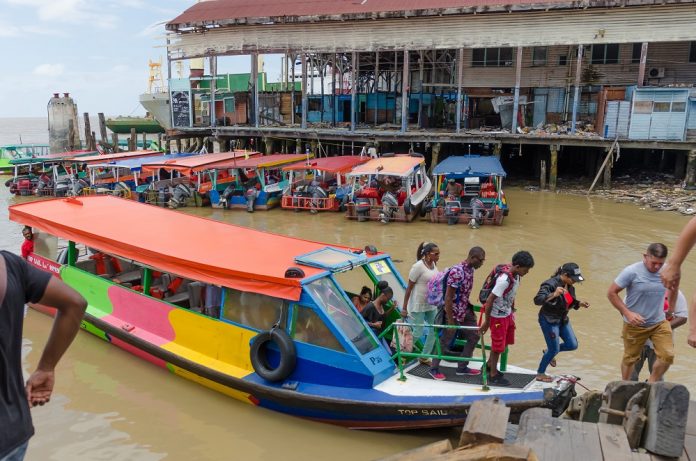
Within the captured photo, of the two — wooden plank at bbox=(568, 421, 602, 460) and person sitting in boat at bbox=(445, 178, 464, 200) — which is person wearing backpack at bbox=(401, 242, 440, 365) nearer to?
wooden plank at bbox=(568, 421, 602, 460)

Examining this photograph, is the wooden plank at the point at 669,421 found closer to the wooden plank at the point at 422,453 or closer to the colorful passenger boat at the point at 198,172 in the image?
the wooden plank at the point at 422,453

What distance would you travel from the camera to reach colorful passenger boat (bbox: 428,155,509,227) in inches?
676

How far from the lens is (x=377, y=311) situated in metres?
6.73

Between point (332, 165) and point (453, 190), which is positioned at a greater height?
point (332, 165)

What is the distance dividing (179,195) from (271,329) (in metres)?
16.7

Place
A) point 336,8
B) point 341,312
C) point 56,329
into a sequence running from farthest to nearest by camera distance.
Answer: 1. point 336,8
2. point 341,312
3. point 56,329

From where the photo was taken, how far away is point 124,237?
8109 millimetres

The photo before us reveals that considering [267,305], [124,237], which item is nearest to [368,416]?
[267,305]

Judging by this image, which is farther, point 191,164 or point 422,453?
point 191,164

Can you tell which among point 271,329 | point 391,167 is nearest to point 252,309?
point 271,329

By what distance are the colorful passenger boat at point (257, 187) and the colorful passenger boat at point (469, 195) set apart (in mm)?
6045

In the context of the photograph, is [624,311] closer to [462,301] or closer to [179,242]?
[462,301]

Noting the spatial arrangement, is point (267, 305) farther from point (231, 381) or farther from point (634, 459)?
point (634, 459)

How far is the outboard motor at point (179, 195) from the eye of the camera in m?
21.6
